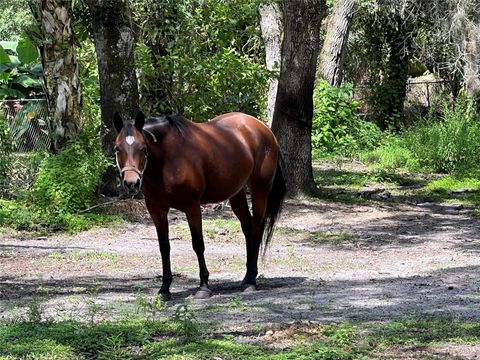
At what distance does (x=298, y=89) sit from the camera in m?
16.6

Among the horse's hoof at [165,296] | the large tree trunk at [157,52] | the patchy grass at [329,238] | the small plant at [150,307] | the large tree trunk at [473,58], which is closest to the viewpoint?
the small plant at [150,307]

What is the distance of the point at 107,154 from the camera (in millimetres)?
15328

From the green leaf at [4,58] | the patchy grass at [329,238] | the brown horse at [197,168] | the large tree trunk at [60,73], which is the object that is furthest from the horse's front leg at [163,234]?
the green leaf at [4,58]

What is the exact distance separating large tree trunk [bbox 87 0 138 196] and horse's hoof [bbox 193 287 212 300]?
659 cm

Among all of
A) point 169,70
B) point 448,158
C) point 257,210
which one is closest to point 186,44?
point 169,70

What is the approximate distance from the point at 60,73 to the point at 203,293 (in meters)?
7.03

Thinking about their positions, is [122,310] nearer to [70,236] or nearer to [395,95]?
[70,236]

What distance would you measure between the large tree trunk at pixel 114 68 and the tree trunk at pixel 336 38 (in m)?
10.1

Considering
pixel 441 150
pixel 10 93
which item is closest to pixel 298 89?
pixel 441 150

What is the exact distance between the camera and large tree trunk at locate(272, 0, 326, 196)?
16.5 m

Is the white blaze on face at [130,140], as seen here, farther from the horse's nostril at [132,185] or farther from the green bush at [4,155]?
the green bush at [4,155]

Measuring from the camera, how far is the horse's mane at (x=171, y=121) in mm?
8852

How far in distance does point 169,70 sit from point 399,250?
250 inches

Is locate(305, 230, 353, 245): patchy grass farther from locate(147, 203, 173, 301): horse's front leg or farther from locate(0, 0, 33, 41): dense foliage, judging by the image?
locate(0, 0, 33, 41): dense foliage
